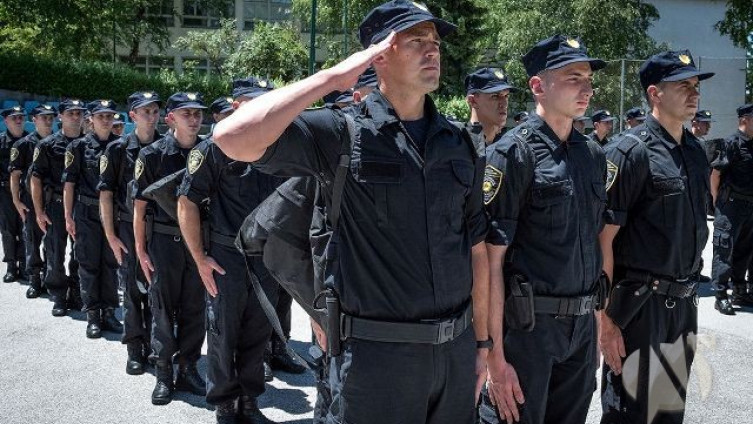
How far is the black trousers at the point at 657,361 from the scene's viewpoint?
4023 millimetres

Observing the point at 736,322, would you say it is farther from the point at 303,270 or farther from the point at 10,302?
the point at 10,302

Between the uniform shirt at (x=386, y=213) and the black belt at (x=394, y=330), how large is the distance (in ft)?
0.11

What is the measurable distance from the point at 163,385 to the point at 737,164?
674cm

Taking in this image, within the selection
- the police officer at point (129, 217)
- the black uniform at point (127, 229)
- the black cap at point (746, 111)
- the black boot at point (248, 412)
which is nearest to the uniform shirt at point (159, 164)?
the police officer at point (129, 217)

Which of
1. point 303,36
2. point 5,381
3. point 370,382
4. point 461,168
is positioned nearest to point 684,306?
point 461,168

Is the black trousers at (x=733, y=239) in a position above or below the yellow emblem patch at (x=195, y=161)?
below

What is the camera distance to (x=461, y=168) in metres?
2.83

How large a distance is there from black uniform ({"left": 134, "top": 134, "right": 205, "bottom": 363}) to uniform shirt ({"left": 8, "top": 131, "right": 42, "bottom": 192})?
4.57m

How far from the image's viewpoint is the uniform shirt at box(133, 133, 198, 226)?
600 centimetres

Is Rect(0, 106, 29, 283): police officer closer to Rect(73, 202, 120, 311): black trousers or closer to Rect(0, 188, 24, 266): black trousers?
Rect(0, 188, 24, 266): black trousers

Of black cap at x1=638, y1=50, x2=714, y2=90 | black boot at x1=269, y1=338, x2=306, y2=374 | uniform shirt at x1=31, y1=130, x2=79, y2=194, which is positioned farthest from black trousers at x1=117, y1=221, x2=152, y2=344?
black cap at x1=638, y1=50, x2=714, y2=90

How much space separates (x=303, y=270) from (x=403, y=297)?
48cm

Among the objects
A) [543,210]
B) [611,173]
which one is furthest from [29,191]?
[543,210]

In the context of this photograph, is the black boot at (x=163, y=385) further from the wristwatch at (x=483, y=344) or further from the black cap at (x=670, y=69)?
the black cap at (x=670, y=69)
